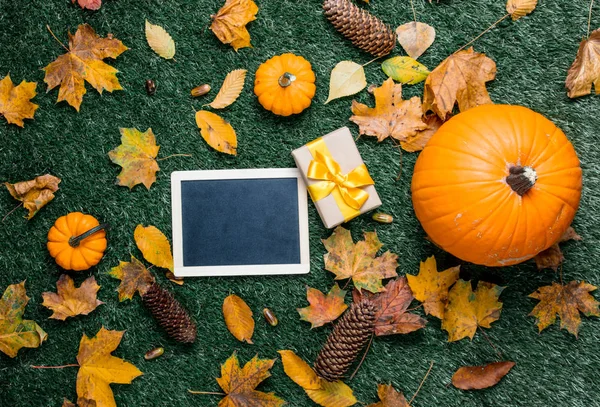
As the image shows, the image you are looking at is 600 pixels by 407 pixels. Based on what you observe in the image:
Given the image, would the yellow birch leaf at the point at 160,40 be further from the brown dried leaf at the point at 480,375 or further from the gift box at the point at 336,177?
the brown dried leaf at the point at 480,375

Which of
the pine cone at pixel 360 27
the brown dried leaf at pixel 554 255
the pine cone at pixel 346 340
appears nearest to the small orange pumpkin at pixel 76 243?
the pine cone at pixel 346 340

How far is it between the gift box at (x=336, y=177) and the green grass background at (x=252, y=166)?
91mm

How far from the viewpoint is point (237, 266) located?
1.58 metres

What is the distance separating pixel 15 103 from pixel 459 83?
137 centimetres

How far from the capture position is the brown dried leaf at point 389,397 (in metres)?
1.59

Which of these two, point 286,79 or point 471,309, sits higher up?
point 286,79

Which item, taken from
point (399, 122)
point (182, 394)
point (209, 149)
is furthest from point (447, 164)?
point (182, 394)

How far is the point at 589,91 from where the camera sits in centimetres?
155

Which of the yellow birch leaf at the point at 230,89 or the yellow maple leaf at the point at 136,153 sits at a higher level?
the yellow birch leaf at the point at 230,89

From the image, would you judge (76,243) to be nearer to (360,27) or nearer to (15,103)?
(15,103)

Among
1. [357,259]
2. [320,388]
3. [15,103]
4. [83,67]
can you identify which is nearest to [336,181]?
[357,259]

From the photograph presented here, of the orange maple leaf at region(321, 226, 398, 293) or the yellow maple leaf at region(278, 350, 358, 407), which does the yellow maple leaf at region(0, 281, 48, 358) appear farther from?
the orange maple leaf at region(321, 226, 398, 293)

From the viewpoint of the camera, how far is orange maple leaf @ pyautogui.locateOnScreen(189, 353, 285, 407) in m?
1.57

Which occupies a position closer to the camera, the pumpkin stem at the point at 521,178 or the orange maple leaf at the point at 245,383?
the pumpkin stem at the point at 521,178
